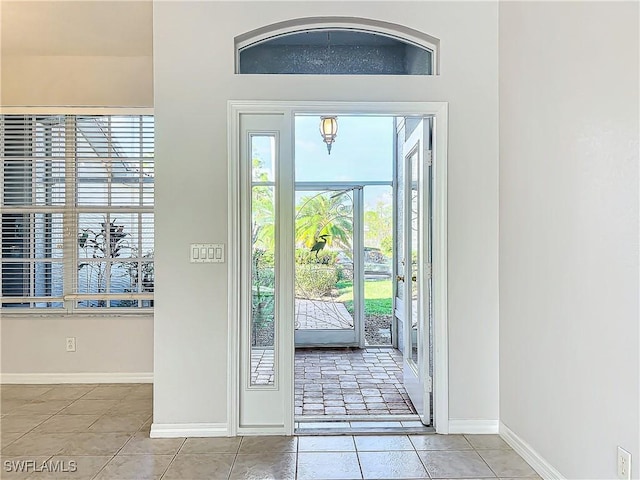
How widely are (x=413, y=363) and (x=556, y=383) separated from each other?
1253 millimetres

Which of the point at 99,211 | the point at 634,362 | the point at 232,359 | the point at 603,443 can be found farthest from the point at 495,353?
the point at 99,211

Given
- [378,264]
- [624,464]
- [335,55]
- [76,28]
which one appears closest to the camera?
[624,464]

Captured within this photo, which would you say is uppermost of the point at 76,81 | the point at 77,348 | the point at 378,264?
the point at 76,81

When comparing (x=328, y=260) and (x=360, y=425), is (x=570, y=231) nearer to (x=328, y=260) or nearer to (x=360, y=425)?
(x=360, y=425)

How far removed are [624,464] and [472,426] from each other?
1.16 metres

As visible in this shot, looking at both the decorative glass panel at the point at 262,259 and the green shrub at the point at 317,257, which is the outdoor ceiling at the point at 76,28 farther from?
the green shrub at the point at 317,257

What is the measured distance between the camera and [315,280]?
575 centimetres

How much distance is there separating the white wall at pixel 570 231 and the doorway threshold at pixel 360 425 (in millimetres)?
575

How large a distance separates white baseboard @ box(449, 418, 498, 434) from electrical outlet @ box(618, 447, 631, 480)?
1.09m

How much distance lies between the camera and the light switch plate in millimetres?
2869

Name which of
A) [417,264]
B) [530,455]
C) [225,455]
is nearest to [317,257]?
[417,264]

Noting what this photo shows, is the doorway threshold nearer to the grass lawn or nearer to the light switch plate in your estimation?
the light switch plate

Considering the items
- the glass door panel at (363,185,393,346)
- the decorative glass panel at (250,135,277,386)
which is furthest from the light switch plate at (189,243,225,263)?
the glass door panel at (363,185,393,346)

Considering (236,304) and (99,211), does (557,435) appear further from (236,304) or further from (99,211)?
(99,211)
